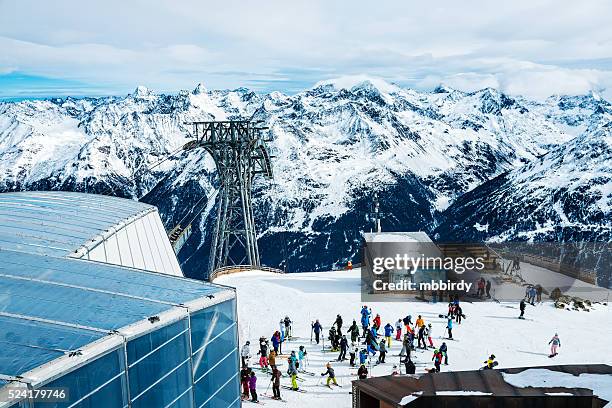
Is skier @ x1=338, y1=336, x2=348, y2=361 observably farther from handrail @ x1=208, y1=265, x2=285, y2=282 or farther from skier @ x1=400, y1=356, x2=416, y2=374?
handrail @ x1=208, y1=265, x2=285, y2=282

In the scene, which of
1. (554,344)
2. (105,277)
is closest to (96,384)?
(105,277)

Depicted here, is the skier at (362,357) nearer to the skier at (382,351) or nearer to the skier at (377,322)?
the skier at (382,351)

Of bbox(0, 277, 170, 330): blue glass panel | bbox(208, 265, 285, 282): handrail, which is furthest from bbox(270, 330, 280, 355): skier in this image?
bbox(208, 265, 285, 282): handrail

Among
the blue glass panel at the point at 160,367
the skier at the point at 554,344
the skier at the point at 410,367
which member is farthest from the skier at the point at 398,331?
the blue glass panel at the point at 160,367

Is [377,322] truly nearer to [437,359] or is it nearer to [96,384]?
[437,359]

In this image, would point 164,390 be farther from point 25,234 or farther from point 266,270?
point 266,270

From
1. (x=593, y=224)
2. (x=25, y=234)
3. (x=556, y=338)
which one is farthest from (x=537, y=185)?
(x=25, y=234)
